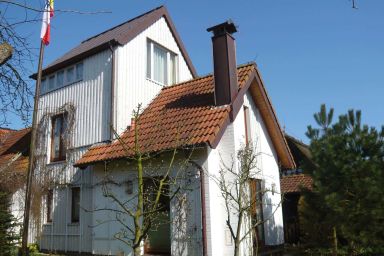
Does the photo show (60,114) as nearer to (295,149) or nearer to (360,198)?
(360,198)

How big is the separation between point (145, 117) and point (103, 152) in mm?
2237

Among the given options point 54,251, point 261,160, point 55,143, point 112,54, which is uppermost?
point 112,54

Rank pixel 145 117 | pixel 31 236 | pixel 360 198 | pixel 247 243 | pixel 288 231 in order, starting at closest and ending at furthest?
pixel 360 198 < pixel 247 243 < pixel 145 117 < pixel 31 236 < pixel 288 231

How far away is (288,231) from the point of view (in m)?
20.5

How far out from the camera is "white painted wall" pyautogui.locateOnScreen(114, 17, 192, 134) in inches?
609

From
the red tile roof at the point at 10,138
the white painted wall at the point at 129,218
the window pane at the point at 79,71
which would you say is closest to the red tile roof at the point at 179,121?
the white painted wall at the point at 129,218

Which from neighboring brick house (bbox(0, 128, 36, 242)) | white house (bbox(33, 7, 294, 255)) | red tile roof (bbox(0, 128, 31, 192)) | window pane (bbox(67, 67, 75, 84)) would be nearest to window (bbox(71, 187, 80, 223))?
white house (bbox(33, 7, 294, 255))

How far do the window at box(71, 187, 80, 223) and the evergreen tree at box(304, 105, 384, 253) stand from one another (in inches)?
355

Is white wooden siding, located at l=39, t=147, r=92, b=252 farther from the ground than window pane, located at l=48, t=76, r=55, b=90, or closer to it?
closer to it

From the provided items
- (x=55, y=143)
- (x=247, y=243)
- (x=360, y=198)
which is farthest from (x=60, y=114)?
(x=360, y=198)

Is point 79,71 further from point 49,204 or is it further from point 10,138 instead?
point 10,138

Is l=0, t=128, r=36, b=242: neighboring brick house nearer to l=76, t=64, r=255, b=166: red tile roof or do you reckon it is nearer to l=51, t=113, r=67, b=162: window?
l=51, t=113, r=67, b=162: window

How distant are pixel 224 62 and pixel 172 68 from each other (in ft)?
19.7

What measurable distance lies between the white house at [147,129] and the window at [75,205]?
1.6 inches
